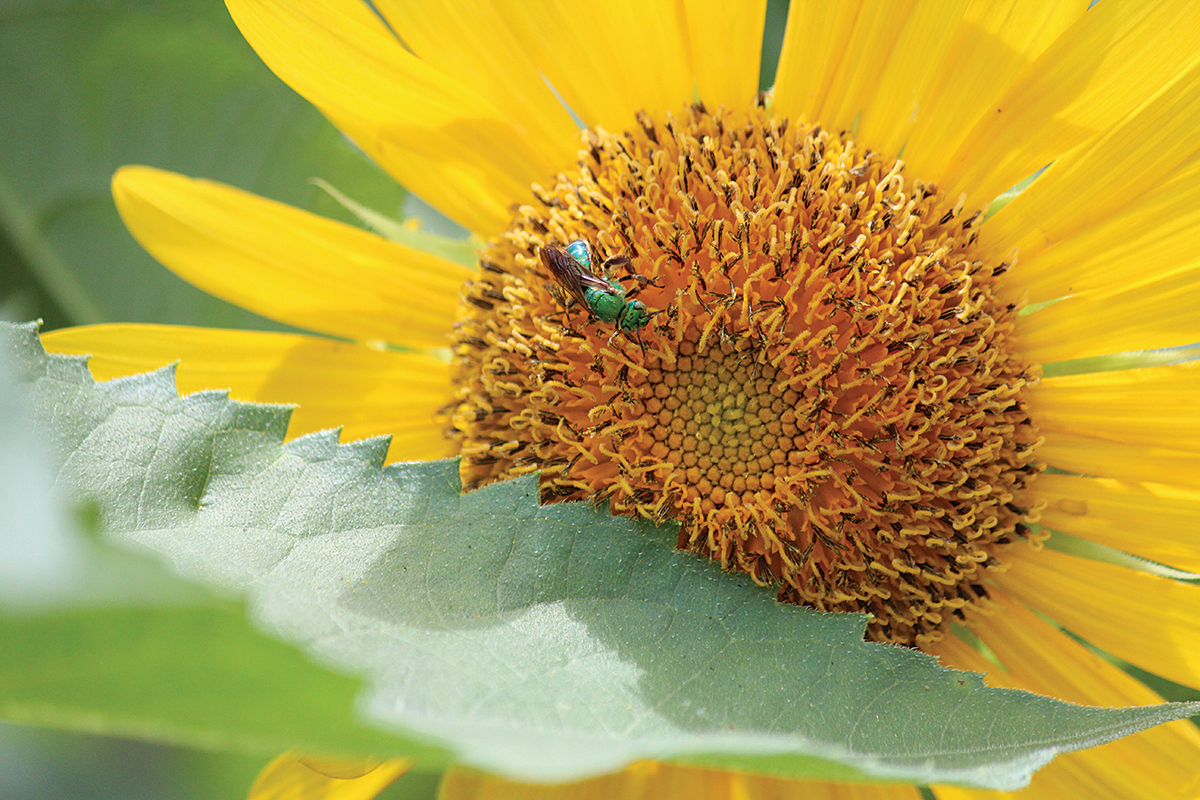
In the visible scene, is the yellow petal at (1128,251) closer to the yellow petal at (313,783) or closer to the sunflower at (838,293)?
the sunflower at (838,293)

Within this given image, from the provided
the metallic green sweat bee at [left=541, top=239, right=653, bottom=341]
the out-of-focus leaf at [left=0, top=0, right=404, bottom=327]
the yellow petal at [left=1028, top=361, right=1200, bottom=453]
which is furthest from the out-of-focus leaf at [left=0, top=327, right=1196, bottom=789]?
the out-of-focus leaf at [left=0, top=0, right=404, bottom=327]

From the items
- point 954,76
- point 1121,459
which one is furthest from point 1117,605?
point 954,76

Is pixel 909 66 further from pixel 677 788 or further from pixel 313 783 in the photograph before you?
pixel 313 783

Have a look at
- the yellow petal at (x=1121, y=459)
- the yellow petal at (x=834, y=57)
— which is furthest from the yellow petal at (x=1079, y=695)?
the yellow petal at (x=834, y=57)

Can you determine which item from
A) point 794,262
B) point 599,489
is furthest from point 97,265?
point 794,262

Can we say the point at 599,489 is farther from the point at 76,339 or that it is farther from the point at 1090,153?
the point at 76,339

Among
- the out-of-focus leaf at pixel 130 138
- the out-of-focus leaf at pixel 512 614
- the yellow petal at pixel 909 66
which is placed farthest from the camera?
the out-of-focus leaf at pixel 130 138
